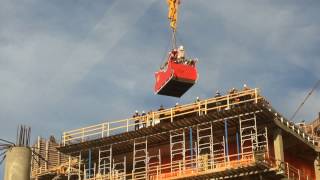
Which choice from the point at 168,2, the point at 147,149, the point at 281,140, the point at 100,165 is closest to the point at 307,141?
the point at 281,140

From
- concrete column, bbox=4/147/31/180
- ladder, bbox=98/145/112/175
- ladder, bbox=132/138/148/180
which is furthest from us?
ladder, bbox=98/145/112/175

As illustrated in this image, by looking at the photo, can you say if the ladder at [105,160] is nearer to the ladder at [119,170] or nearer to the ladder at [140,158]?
the ladder at [119,170]

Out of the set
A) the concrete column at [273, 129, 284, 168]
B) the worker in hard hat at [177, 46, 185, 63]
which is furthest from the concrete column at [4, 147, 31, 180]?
the worker in hard hat at [177, 46, 185, 63]

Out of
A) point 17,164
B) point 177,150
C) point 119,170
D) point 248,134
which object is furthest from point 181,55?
point 17,164

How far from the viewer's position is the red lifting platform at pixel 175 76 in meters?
55.0

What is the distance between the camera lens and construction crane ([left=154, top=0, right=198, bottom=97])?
55.0 metres

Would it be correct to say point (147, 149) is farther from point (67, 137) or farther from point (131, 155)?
point (67, 137)

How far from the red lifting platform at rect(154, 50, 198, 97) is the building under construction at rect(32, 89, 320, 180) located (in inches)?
127

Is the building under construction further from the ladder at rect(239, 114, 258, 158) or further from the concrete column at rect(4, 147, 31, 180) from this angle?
the concrete column at rect(4, 147, 31, 180)

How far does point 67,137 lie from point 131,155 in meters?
6.37

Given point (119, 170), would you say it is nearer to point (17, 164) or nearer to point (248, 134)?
point (248, 134)

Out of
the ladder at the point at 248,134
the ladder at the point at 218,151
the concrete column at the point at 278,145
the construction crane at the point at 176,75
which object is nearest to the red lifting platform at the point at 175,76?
the construction crane at the point at 176,75

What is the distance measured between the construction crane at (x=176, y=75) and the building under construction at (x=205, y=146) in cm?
326

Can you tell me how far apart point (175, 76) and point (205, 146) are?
6972 millimetres
